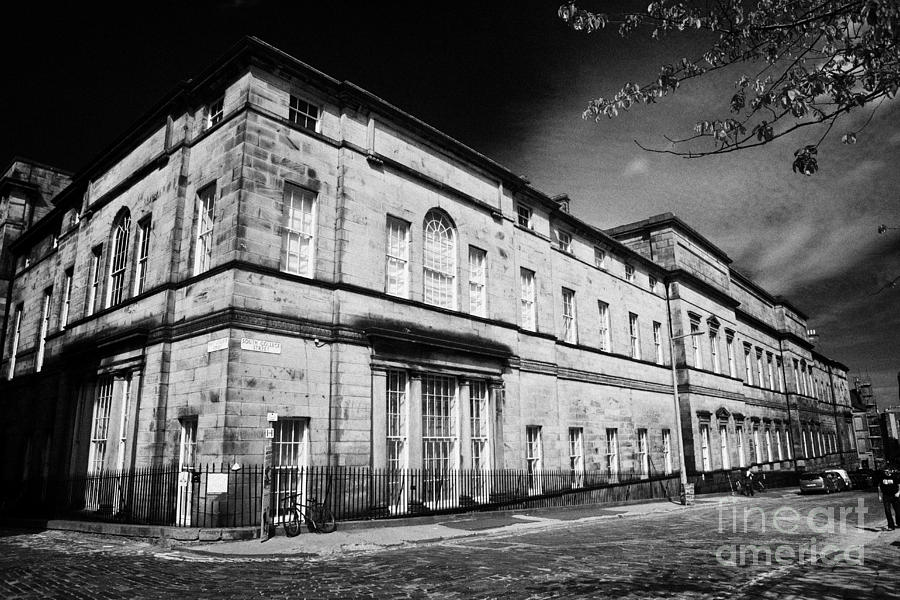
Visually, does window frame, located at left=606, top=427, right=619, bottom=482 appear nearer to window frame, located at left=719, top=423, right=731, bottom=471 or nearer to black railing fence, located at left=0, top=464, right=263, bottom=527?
window frame, located at left=719, top=423, right=731, bottom=471

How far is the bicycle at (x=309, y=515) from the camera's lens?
527 inches

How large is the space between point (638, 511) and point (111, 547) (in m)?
16.8

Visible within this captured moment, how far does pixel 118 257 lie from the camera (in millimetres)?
20453

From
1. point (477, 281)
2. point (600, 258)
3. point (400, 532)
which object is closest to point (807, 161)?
point (400, 532)

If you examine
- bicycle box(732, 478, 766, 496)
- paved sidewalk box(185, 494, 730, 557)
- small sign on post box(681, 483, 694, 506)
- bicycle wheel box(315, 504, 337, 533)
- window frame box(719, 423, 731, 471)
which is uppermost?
window frame box(719, 423, 731, 471)

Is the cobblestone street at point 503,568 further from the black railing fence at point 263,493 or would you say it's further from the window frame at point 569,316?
the window frame at point 569,316

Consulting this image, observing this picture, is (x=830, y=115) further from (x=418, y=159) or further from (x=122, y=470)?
(x=122, y=470)

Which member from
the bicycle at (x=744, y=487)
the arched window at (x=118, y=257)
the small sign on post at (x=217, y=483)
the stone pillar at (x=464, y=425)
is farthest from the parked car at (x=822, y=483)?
the arched window at (x=118, y=257)

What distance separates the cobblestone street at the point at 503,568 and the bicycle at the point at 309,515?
0.65m

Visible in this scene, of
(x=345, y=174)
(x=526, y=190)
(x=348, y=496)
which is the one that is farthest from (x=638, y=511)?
(x=345, y=174)

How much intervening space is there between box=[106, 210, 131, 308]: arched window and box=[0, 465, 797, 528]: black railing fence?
6030 millimetres

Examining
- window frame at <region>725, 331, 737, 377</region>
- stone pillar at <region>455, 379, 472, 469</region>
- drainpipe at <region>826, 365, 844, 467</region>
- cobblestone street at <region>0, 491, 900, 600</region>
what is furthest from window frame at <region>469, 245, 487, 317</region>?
drainpipe at <region>826, 365, 844, 467</region>

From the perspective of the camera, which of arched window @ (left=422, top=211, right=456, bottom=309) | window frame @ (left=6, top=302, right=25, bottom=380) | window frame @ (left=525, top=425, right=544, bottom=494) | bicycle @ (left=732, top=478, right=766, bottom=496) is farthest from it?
bicycle @ (left=732, top=478, right=766, bottom=496)

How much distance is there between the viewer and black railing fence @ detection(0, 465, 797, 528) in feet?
43.7
